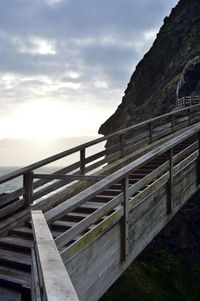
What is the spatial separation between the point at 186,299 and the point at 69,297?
1096cm

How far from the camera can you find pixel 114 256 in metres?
4.49

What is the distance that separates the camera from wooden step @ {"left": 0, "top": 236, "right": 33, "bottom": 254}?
466 cm

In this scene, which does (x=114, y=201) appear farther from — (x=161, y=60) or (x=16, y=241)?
(x=161, y=60)

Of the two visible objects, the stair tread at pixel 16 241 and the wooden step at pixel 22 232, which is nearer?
the stair tread at pixel 16 241

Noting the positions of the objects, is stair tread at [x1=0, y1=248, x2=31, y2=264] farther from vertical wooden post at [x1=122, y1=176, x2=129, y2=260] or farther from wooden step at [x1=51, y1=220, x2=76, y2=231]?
vertical wooden post at [x1=122, y1=176, x2=129, y2=260]

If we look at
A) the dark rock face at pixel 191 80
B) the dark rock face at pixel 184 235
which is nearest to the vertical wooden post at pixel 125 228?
the dark rock face at pixel 184 235

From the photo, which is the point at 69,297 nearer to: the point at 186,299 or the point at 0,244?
the point at 0,244

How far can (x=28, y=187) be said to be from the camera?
19.8 feet

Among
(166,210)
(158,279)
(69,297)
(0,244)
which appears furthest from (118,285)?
(69,297)

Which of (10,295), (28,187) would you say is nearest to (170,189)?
(28,187)

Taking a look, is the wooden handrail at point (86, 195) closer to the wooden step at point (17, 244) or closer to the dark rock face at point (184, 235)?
the wooden step at point (17, 244)

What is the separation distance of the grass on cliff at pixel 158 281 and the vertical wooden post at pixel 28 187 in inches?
172

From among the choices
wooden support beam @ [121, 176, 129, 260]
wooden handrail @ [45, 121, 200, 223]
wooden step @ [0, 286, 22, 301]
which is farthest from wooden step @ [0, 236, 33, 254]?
wooden handrail @ [45, 121, 200, 223]

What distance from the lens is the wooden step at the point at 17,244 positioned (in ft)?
15.3
